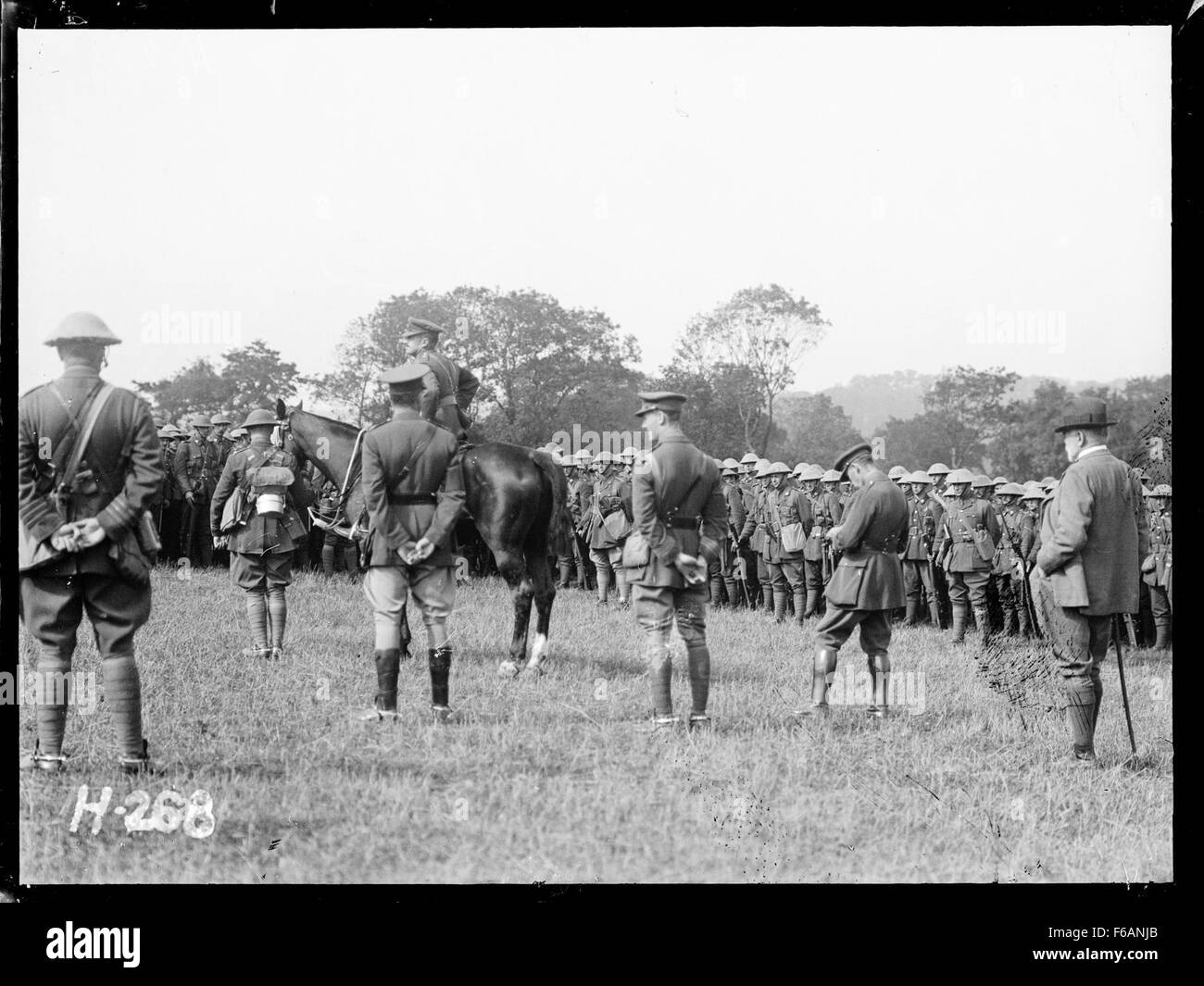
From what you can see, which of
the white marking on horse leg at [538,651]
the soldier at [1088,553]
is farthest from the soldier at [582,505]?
the soldier at [1088,553]

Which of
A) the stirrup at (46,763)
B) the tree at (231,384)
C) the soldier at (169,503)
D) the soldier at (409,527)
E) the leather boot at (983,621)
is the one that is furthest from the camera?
the soldier at (169,503)

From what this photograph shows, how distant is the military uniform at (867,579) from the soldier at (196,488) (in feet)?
24.2

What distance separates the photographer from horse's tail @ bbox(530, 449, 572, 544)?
9586 millimetres

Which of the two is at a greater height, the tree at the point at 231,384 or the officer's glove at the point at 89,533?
the tree at the point at 231,384

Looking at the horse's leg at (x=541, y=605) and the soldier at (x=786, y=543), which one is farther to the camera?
the soldier at (x=786, y=543)

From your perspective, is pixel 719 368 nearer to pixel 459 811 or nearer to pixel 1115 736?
pixel 1115 736

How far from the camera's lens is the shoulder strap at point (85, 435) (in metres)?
6.25

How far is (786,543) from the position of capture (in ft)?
44.2

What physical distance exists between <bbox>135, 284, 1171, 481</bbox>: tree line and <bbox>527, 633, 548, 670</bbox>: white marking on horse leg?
1796 millimetres

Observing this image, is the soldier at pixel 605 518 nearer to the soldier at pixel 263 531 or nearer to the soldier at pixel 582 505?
the soldier at pixel 582 505

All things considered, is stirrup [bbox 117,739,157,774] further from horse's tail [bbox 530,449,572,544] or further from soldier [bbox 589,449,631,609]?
soldier [bbox 589,449,631,609]

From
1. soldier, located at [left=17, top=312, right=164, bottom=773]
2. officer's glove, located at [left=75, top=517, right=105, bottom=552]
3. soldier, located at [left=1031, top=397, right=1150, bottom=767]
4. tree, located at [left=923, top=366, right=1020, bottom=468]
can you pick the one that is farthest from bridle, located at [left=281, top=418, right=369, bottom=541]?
soldier, located at [left=1031, top=397, right=1150, bottom=767]
